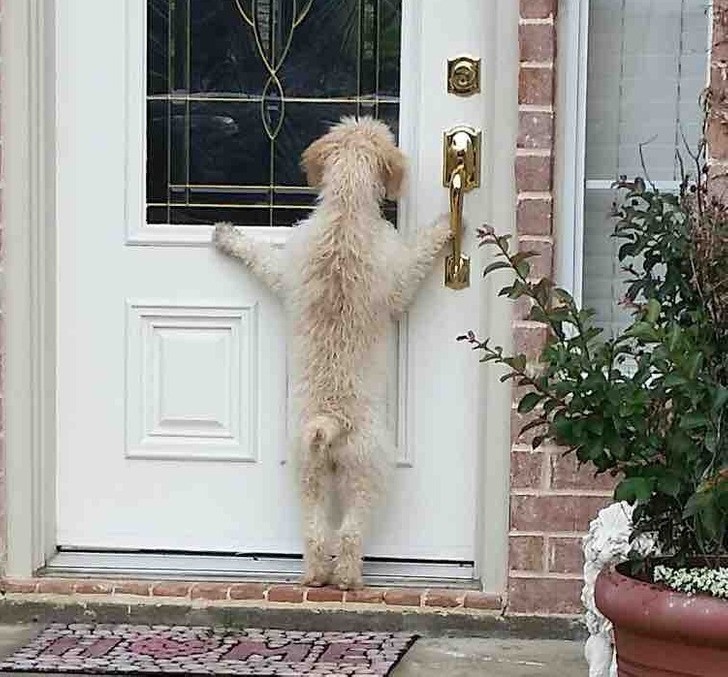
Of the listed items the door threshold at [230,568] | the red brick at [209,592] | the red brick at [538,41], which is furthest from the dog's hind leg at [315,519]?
the red brick at [538,41]

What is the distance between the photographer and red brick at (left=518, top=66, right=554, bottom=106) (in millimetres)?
4195

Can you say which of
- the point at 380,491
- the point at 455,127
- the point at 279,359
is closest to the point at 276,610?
the point at 380,491

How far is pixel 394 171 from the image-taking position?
4.34 metres

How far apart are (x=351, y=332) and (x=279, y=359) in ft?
1.01

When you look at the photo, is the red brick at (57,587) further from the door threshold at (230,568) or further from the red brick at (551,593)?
the red brick at (551,593)

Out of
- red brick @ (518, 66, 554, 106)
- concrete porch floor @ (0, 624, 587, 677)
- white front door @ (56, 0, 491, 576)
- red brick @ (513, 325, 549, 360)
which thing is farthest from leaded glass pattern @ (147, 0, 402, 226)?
concrete porch floor @ (0, 624, 587, 677)

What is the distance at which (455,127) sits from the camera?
443cm

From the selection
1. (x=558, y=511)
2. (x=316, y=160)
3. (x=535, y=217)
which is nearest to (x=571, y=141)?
(x=535, y=217)

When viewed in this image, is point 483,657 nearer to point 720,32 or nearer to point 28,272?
point 28,272

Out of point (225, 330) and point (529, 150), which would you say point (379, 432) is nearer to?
point (225, 330)

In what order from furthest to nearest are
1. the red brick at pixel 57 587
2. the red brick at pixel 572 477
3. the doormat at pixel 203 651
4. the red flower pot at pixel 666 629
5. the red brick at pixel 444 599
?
1. the red brick at pixel 57 587
2. the red brick at pixel 444 599
3. the red brick at pixel 572 477
4. the doormat at pixel 203 651
5. the red flower pot at pixel 666 629

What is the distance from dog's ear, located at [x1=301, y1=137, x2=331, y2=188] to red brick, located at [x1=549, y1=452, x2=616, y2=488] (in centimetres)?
100

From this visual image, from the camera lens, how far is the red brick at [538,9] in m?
4.17

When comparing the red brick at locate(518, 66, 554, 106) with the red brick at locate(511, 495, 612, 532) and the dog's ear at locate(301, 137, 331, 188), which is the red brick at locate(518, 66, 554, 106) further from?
the red brick at locate(511, 495, 612, 532)
